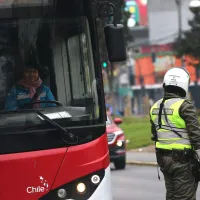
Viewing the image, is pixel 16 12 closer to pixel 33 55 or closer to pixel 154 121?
pixel 33 55

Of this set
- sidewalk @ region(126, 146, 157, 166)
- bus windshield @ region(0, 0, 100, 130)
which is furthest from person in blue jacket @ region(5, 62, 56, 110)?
sidewalk @ region(126, 146, 157, 166)

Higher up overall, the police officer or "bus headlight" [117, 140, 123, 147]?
the police officer

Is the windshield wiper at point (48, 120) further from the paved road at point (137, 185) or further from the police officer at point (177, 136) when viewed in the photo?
the paved road at point (137, 185)

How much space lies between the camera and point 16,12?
673cm

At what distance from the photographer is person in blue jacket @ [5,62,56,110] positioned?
6.62 m

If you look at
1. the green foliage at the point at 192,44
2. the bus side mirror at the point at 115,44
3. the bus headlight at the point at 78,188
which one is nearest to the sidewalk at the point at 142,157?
the green foliage at the point at 192,44

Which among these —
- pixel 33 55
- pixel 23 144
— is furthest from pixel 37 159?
pixel 33 55

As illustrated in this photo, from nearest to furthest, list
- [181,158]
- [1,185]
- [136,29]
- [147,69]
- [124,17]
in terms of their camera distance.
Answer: [1,185] < [181,158] < [124,17] < [147,69] < [136,29]

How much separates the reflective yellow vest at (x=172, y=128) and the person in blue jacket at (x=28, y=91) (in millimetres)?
1322

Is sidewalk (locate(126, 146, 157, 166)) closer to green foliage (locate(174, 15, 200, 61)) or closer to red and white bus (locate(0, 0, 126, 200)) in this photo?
green foliage (locate(174, 15, 200, 61))

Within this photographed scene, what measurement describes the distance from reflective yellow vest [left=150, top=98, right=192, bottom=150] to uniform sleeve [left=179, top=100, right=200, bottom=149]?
0.06 meters

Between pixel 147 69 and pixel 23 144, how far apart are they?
235 feet

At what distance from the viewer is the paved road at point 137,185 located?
13344mm

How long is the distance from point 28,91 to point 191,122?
1.65 meters
